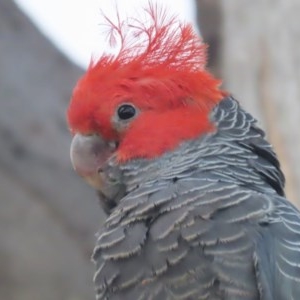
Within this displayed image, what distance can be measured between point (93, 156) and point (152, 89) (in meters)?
0.31

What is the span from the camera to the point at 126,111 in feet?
11.6

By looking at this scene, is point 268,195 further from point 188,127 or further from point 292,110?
point 292,110

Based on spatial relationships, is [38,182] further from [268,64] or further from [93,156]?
[93,156]

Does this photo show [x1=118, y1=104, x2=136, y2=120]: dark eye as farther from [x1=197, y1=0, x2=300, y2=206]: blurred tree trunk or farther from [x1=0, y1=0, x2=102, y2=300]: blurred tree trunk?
[x1=0, y1=0, x2=102, y2=300]: blurred tree trunk

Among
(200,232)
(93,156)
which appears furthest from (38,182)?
(200,232)

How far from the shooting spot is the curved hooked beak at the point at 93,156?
352 cm

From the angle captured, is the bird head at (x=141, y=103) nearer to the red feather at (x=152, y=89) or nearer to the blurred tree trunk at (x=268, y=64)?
the red feather at (x=152, y=89)

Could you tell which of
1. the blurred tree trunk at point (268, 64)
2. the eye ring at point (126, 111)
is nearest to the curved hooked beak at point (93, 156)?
the eye ring at point (126, 111)

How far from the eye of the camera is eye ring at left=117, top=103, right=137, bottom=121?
11.5ft

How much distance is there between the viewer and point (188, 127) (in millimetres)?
3490

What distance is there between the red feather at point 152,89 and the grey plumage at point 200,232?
8cm

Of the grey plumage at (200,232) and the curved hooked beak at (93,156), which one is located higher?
the curved hooked beak at (93,156)

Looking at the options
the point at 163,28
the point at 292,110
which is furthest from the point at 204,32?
the point at 163,28

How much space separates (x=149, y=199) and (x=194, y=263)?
0.96 ft
